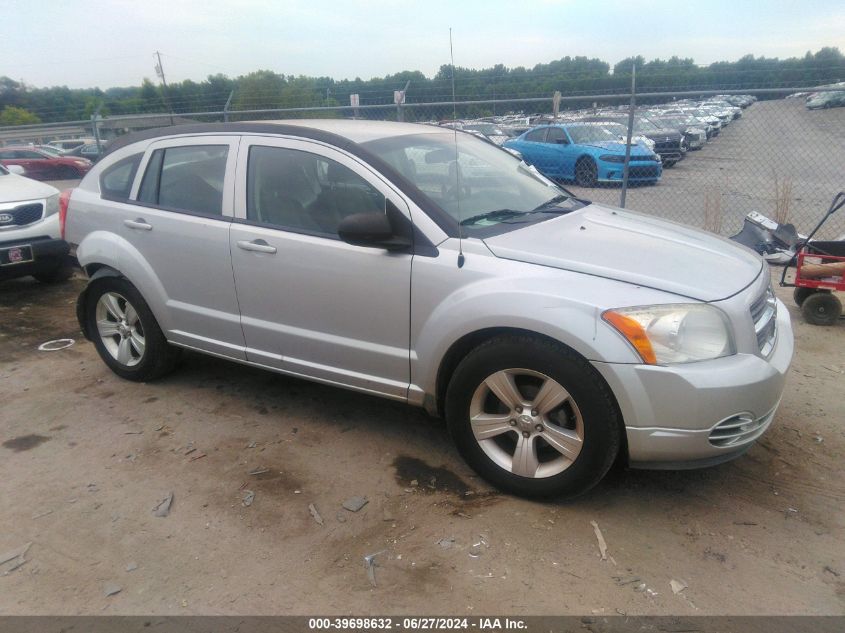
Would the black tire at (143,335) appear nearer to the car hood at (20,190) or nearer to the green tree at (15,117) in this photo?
the car hood at (20,190)

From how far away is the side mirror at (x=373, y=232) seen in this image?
10.1 feet

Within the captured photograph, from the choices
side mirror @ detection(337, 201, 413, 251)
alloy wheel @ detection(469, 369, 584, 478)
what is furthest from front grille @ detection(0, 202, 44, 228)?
alloy wheel @ detection(469, 369, 584, 478)

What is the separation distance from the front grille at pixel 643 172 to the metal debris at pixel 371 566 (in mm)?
11726

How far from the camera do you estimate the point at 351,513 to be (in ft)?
9.99

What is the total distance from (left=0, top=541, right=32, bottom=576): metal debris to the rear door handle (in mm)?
1963

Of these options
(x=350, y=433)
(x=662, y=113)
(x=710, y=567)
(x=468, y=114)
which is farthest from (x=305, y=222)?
(x=662, y=113)

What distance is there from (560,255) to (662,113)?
14.5 m

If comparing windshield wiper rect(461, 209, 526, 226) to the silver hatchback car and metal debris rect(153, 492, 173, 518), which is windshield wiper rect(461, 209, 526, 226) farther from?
metal debris rect(153, 492, 173, 518)

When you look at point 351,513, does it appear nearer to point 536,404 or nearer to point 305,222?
point 536,404

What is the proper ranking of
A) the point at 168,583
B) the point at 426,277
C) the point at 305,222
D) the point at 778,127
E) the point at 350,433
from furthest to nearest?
the point at 778,127 < the point at 350,433 < the point at 305,222 < the point at 426,277 < the point at 168,583

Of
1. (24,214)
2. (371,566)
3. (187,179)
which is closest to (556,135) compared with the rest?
(24,214)

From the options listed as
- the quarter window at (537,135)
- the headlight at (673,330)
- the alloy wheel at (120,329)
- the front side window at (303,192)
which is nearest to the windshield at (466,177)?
the front side window at (303,192)

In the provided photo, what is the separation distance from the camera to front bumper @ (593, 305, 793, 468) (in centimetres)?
264

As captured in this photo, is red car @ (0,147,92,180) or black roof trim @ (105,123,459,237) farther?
red car @ (0,147,92,180)
